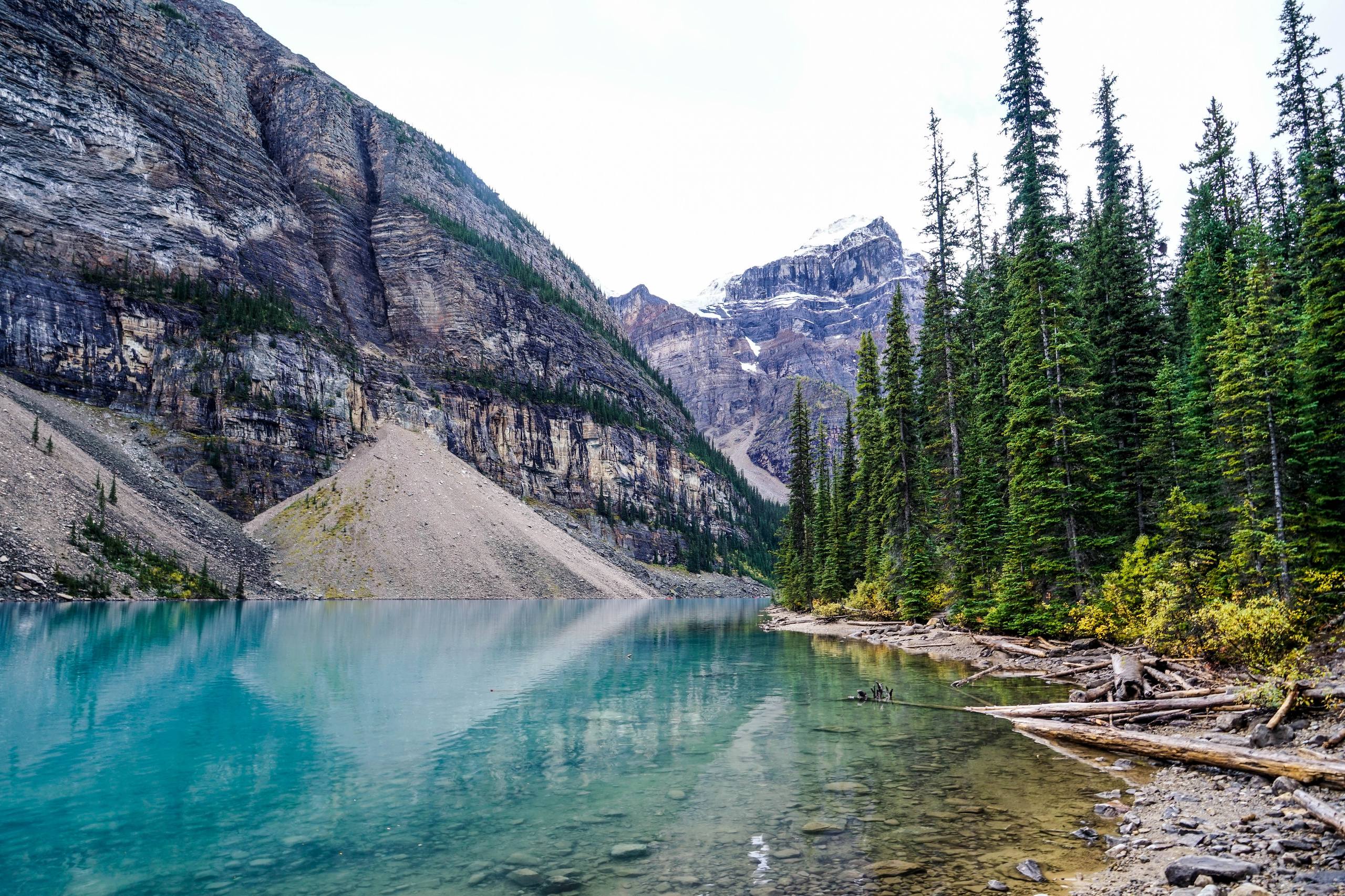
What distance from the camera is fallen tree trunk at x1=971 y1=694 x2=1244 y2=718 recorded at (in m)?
13.9

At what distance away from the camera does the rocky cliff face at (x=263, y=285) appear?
300 feet

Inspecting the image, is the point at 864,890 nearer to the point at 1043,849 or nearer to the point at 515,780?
the point at 1043,849

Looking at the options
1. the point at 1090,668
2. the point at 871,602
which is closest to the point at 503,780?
the point at 1090,668

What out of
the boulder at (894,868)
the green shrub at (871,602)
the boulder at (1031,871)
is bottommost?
the green shrub at (871,602)

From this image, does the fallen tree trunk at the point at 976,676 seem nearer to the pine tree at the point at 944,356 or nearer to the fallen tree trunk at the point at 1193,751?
the fallen tree trunk at the point at 1193,751

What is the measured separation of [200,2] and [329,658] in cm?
21541

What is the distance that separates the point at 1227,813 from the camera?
30.5 feet

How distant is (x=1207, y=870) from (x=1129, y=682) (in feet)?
34.5

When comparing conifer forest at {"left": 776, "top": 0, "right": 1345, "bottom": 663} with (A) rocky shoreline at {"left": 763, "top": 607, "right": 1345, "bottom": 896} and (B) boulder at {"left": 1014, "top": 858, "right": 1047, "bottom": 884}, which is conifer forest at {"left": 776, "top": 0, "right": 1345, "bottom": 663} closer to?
(A) rocky shoreline at {"left": 763, "top": 607, "right": 1345, "bottom": 896}

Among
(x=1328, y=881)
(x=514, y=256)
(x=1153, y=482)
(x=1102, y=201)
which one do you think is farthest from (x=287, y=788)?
(x=514, y=256)

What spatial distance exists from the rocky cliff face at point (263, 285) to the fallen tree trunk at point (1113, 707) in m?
101

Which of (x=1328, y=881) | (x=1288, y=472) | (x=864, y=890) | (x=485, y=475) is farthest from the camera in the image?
(x=485, y=475)

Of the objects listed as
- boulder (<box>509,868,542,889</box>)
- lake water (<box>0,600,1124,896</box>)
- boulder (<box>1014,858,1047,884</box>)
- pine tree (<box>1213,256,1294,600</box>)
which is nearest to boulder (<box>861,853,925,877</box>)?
lake water (<box>0,600,1124,896</box>)

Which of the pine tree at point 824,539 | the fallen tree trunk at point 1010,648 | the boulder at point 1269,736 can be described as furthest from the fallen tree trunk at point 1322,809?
the pine tree at point 824,539
